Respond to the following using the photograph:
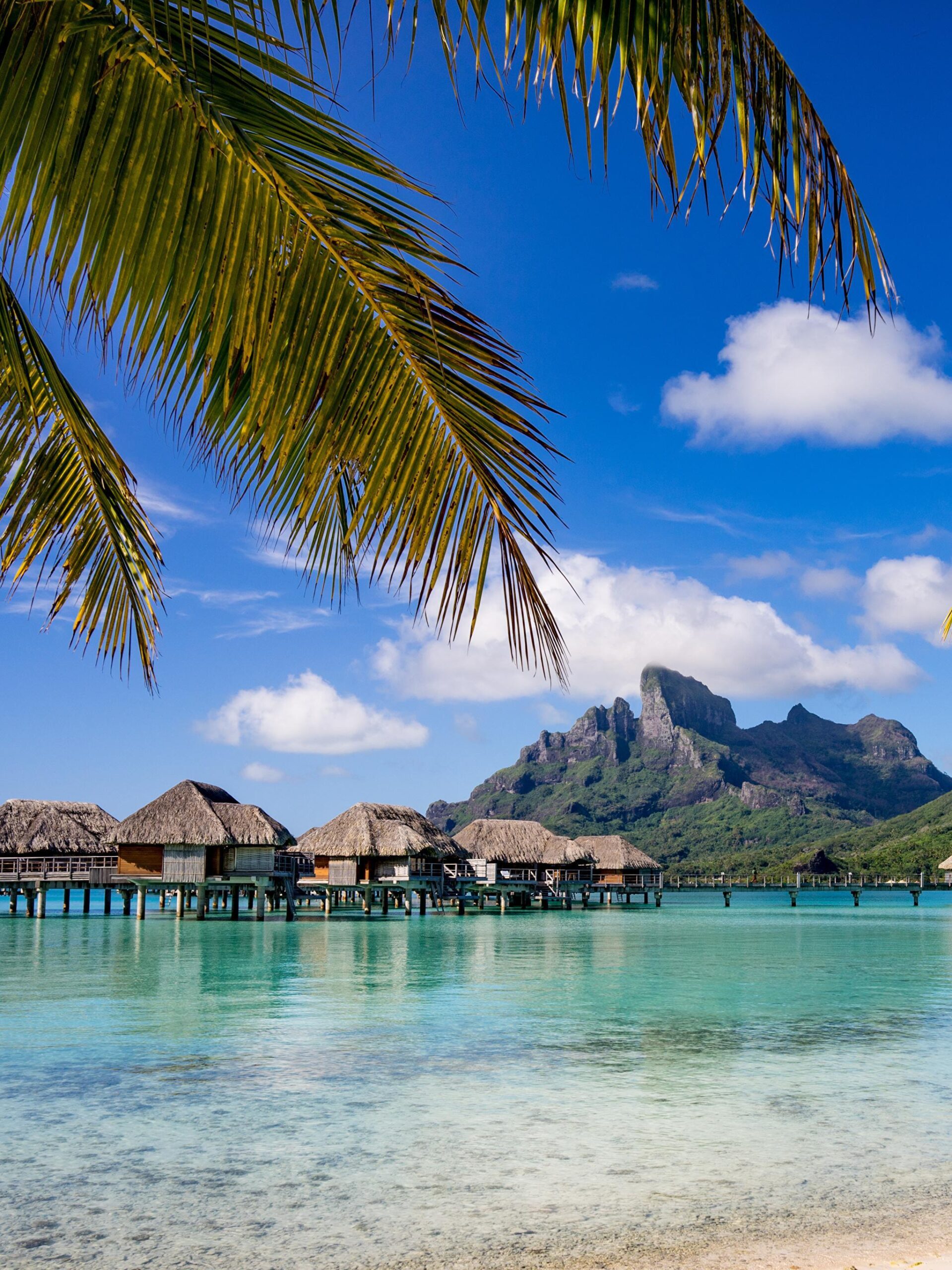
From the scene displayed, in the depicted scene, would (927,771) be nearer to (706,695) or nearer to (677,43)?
(706,695)

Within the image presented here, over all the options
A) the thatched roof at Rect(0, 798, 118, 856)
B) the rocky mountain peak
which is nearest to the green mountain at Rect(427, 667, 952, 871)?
the rocky mountain peak

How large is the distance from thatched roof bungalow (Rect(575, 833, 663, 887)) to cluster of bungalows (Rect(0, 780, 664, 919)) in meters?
1.94

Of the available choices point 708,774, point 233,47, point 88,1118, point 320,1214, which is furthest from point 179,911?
point 708,774

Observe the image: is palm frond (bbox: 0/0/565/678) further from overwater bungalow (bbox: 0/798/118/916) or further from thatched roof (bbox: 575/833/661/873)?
thatched roof (bbox: 575/833/661/873)

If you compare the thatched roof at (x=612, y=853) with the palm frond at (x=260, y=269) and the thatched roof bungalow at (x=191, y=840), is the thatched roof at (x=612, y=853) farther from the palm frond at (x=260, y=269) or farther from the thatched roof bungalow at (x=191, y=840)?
the palm frond at (x=260, y=269)

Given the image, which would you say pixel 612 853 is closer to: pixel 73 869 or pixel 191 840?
pixel 191 840

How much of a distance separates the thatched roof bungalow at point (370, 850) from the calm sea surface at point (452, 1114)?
75.9 feet

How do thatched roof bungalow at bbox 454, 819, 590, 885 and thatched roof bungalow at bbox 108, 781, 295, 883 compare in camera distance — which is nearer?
thatched roof bungalow at bbox 108, 781, 295, 883

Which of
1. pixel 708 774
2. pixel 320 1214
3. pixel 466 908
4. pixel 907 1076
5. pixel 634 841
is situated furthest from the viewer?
pixel 708 774

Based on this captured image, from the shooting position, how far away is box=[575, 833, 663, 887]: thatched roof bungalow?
2338 inches

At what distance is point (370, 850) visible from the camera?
42.6m

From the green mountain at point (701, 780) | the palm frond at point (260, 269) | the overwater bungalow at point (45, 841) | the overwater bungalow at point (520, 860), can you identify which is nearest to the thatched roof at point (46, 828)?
the overwater bungalow at point (45, 841)

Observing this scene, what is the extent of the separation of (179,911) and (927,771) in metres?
161

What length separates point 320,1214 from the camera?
20.0 ft
